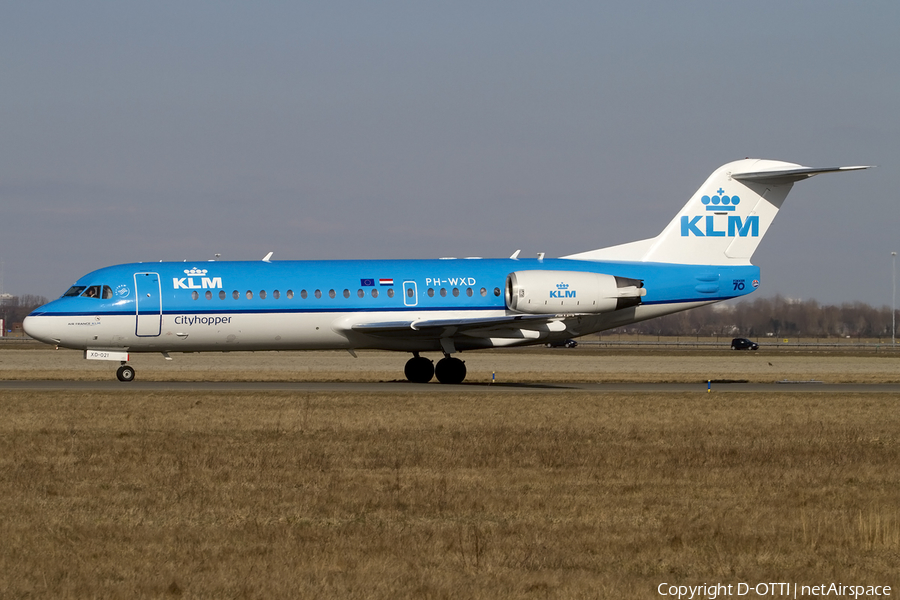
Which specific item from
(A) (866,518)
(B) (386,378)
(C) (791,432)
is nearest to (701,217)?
Result: (B) (386,378)

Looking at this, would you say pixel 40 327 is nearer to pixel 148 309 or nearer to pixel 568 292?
pixel 148 309

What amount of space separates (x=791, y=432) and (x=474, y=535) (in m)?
10.9

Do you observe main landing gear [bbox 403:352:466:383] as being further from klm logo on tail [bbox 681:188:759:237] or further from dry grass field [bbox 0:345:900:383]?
klm logo on tail [bbox 681:188:759:237]

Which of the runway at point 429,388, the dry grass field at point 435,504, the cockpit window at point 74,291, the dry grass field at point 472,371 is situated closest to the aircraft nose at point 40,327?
the cockpit window at point 74,291

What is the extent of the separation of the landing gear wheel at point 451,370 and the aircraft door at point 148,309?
9209mm

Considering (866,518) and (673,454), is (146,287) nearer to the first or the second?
(673,454)

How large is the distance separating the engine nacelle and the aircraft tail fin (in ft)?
8.64

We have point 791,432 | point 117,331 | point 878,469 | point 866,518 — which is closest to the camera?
point 866,518

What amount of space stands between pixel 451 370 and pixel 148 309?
32.6 feet

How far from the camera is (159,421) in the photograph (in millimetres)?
19797

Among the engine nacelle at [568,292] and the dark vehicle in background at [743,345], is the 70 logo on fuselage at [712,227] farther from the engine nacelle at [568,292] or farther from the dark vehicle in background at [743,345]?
the dark vehicle in background at [743,345]

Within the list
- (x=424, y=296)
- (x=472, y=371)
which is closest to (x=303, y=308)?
(x=424, y=296)

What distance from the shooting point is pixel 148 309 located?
31.7 meters

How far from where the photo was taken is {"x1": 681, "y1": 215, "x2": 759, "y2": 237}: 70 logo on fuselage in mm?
35594
